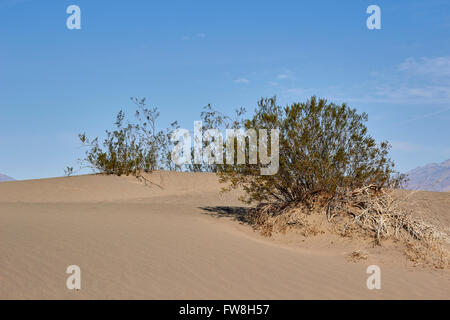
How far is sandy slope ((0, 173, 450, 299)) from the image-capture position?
534 centimetres

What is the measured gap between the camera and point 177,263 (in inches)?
253

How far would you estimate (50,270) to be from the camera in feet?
19.1

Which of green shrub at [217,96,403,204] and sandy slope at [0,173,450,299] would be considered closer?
sandy slope at [0,173,450,299]

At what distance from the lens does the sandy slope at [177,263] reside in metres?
5.34

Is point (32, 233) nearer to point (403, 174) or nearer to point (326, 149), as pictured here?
point (326, 149)

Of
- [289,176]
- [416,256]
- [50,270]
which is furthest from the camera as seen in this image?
[289,176]

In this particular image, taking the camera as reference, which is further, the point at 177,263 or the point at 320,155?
the point at 320,155

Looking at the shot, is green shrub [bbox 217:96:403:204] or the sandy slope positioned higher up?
green shrub [bbox 217:96:403:204]

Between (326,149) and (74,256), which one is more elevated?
(326,149)

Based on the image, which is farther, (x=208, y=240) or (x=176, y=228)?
(x=176, y=228)

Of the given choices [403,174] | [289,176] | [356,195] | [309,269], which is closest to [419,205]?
[403,174]
